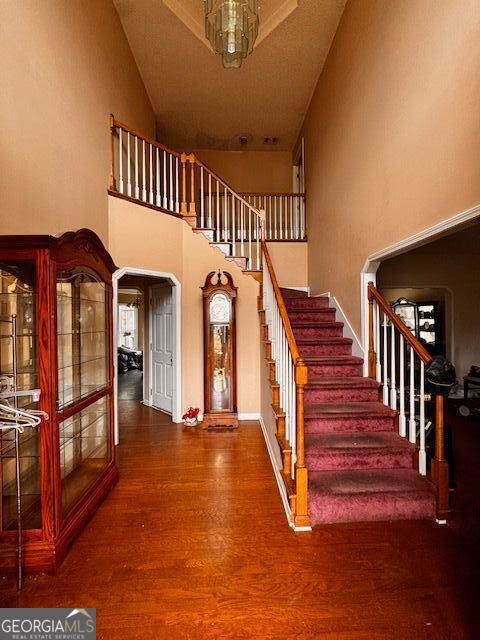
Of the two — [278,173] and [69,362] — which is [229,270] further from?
[278,173]

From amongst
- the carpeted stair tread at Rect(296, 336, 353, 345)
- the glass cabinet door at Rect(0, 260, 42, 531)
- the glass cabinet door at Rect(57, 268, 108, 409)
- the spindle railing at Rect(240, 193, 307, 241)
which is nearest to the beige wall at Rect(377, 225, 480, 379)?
the spindle railing at Rect(240, 193, 307, 241)

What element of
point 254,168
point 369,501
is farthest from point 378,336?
point 254,168

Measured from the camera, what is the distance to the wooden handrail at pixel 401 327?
8.77 feet

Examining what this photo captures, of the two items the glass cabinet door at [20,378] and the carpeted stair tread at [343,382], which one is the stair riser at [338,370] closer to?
the carpeted stair tread at [343,382]

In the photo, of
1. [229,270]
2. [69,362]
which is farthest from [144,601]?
[229,270]

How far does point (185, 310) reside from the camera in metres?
5.09

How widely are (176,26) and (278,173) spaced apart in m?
3.97

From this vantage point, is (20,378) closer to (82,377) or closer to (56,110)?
(82,377)

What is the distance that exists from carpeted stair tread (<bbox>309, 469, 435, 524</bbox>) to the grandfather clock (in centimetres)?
241

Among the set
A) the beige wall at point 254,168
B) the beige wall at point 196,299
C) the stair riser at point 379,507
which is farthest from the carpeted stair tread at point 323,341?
the beige wall at point 254,168

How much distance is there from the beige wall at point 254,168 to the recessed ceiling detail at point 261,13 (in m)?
3.28

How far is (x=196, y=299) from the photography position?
5.10 metres

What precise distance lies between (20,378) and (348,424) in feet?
8.94

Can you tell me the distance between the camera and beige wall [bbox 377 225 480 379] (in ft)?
21.0
